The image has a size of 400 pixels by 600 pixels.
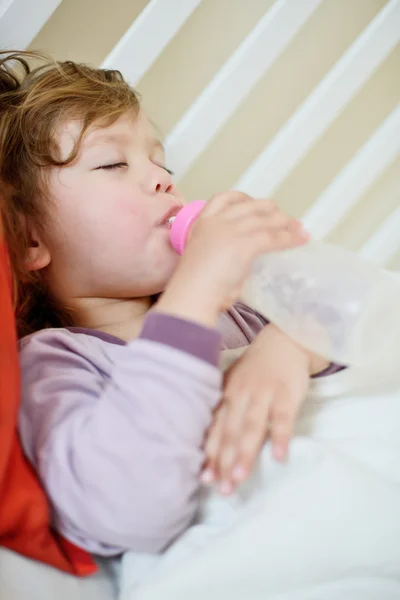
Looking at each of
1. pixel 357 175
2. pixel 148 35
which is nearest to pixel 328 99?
pixel 357 175

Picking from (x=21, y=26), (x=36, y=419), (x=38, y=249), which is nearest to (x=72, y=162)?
(x=38, y=249)

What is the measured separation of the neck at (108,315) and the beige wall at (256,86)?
1.39ft

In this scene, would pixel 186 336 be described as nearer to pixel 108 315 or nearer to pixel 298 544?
pixel 298 544

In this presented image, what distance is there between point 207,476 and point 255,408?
0.08 m

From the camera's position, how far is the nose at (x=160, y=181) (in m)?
0.76

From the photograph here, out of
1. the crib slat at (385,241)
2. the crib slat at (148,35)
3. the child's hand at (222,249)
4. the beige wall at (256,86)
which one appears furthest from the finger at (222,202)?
the crib slat at (385,241)

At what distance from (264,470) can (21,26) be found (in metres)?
0.70

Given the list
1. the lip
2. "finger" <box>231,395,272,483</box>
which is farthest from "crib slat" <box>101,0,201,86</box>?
"finger" <box>231,395,272,483</box>

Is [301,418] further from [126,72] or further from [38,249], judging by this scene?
[126,72]

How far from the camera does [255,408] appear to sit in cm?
54

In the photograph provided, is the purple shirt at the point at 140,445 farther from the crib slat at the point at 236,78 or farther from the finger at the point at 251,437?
the crib slat at the point at 236,78

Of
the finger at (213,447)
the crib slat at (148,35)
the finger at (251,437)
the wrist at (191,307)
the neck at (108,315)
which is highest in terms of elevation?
the crib slat at (148,35)

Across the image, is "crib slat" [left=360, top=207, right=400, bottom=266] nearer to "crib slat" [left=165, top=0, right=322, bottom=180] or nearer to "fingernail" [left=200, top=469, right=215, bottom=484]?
"crib slat" [left=165, top=0, right=322, bottom=180]

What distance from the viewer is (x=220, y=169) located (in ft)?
3.90
